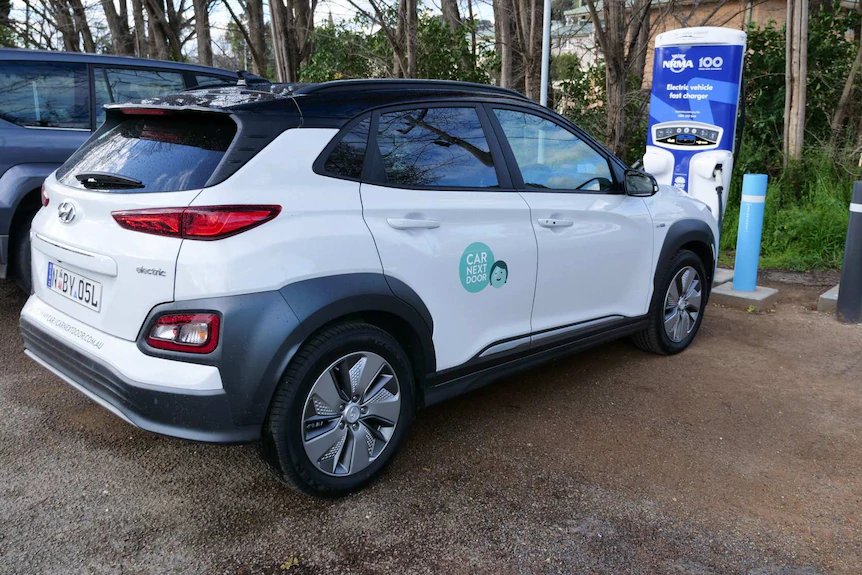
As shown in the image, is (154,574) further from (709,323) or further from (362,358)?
(709,323)

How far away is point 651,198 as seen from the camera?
14.8 feet

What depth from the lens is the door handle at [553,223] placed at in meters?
3.65

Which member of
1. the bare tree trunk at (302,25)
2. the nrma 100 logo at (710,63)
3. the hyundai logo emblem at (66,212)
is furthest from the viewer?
the bare tree trunk at (302,25)

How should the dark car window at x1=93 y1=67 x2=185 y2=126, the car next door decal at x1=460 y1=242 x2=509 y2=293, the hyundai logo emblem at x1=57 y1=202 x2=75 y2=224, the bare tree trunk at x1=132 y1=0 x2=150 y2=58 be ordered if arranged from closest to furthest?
the hyundai logo emblem at x1=57 y1=202 x2=75 y2=224
the car next door decal at x1=460 y1=242 x2=509 y2=293
the dark car window at x1=93 y1=67 x2=185 y2=126
the bare tree trunk at x1=132 y1=0 x2=150 y2=58

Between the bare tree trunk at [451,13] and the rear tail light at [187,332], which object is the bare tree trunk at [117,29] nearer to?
the bare tree trunk at [451,13]

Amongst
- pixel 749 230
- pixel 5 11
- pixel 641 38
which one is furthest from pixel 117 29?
pixel 749 230

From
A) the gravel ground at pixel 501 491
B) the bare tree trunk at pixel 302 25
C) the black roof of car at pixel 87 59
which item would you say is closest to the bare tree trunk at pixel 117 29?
the bare tree trunk at pixel 302 25

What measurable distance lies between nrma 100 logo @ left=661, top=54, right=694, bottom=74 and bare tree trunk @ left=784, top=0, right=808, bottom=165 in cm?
258

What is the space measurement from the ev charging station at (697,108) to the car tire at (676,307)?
1.88 meters

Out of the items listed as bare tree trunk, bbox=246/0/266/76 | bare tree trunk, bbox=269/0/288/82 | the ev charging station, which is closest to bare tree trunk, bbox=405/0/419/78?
bare tree trunk, bbox=269/0/288/82

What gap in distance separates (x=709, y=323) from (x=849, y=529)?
3.02 metres

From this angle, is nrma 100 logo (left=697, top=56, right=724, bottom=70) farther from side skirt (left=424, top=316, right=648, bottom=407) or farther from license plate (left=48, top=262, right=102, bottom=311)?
license plate (left=48, top=262, right=102, bottom=311)

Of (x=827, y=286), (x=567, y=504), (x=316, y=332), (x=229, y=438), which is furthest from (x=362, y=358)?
(x=827, y=286)

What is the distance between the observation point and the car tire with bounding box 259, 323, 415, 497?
8.97ft
